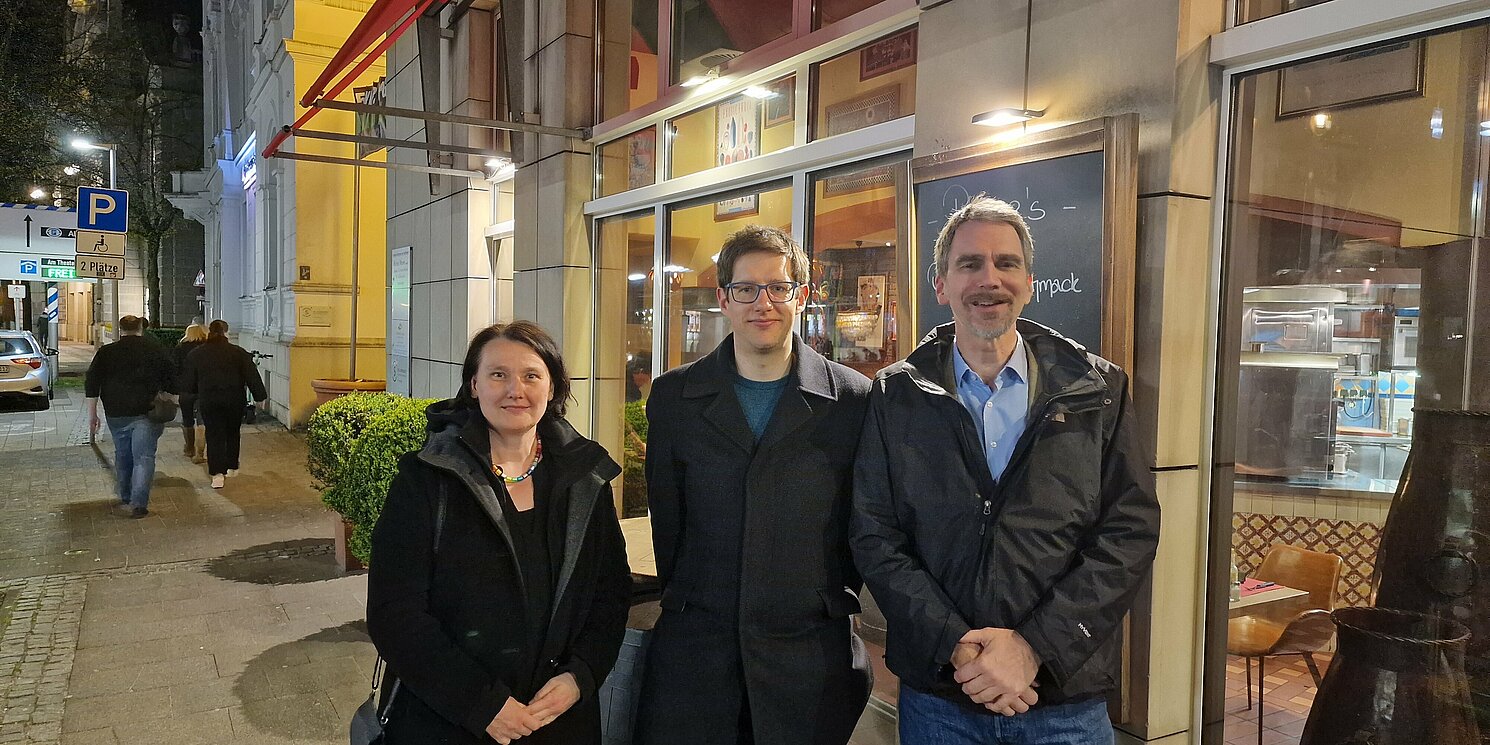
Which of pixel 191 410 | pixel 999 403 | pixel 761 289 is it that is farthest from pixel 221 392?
pixel 999 403

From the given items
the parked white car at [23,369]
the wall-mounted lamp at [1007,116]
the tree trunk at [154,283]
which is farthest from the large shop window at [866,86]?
the tree trunk at [154,283]

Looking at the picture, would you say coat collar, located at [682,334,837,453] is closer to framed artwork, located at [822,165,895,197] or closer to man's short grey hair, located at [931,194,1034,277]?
man's short grey hair, located at [931,194,1034,277]

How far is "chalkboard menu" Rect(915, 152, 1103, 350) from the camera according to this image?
3.28 m

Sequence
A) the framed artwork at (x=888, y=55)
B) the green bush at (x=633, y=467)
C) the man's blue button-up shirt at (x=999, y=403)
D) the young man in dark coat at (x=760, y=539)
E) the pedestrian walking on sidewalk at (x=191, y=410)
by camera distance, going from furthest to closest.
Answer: the pedestrian walking on sidewalk at (x=191, y=410) → the green bush at (x=633, y=467) → the framed artwork at (x=888, y=55) → the young man in dark coat at (x=760, y=539) → the man's blue button-up shirt at (x=999, y=403)

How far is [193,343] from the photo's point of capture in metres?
13.3

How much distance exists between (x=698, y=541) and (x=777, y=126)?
392cm

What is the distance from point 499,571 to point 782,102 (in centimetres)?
415

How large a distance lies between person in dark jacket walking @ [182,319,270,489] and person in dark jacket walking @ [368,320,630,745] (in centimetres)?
1007

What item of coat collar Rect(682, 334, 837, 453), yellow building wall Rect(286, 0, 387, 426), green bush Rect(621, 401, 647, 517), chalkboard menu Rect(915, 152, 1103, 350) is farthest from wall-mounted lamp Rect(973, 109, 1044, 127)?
yellow building wall Rect(286, 0, 387, 426)

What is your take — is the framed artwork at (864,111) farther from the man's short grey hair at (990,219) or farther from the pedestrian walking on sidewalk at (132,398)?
the pedestrian walking on sidewalk at (132,398)

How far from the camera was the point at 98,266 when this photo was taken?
16.0 meters

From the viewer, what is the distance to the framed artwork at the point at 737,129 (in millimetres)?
6285

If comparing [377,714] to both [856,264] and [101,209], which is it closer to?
[856,264]

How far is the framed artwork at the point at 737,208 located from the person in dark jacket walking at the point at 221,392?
7498 mm
